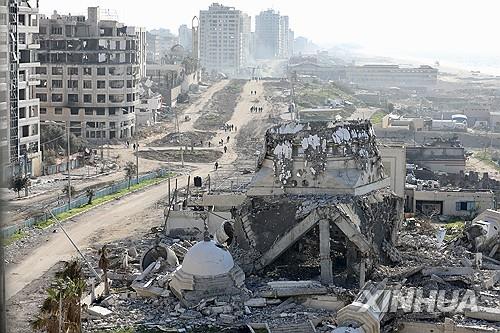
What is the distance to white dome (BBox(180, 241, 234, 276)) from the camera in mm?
16359

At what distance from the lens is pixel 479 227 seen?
22.0m

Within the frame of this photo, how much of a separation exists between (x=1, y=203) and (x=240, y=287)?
1348 cm

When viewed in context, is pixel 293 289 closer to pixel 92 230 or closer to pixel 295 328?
pixel 295 328

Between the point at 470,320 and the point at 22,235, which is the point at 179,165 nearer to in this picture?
the point at 22,235

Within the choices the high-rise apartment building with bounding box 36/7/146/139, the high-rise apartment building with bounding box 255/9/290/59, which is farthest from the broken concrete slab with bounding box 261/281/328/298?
the high-rise apartment building with bounding box 255/9/290/59

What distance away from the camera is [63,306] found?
12.7 metres

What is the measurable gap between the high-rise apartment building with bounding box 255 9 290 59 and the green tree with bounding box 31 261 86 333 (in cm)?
16010

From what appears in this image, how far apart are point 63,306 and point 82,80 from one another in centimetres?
3420

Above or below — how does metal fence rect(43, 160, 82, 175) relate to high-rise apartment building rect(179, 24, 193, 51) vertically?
below


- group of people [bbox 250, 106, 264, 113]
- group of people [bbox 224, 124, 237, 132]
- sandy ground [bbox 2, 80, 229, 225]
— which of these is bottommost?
sandy ground [bbox 2, 80, 229, 225]

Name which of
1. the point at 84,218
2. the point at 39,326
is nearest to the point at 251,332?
the point at 39,326

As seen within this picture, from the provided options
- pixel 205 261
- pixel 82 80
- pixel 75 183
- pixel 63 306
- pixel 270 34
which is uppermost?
pixel 270 34

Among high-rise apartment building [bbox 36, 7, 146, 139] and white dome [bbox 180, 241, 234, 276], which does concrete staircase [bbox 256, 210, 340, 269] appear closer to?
white dome [bbox 180, 241, 234, 276]

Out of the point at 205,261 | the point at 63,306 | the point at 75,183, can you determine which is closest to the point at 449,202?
the point at 75,183
